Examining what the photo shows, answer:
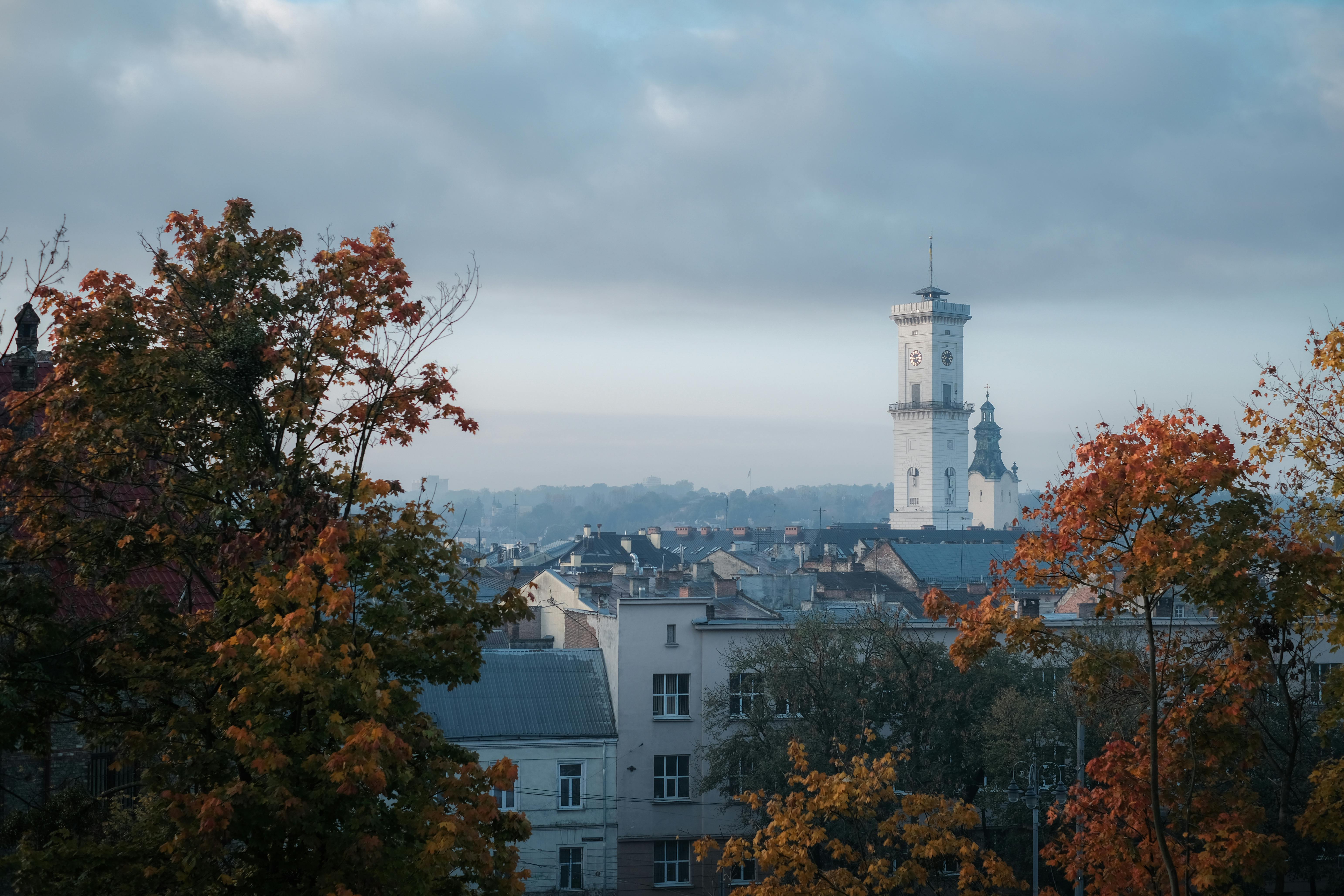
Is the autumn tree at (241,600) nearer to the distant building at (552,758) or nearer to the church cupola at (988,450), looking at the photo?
the distant building at (552,758)

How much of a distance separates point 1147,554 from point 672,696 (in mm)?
25418

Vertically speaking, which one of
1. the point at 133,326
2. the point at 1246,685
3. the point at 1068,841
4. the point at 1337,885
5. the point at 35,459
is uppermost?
the point at 133,326

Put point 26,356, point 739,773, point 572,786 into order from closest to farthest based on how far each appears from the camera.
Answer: point 26,356
point 739,773
point 572,786

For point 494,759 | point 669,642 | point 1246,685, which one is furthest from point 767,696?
point 1246,685

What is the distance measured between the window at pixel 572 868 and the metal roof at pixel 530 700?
9.50 ft

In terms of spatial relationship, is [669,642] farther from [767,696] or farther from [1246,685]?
[1246,685]

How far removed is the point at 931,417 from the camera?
18150 cm

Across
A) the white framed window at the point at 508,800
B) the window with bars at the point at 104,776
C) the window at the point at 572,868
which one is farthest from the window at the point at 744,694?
the window with bars at the point at 104,776

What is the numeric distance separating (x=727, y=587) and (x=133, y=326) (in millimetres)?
44284

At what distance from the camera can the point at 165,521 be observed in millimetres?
11742

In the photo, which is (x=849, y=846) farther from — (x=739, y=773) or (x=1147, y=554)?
(x=739, y=773)

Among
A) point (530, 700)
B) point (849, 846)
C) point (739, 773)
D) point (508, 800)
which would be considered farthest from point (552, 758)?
point (849, 846)

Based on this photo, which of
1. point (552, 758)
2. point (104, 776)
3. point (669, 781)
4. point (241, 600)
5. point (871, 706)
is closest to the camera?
point (241, 600)

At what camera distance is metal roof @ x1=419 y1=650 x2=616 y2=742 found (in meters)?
34.0
